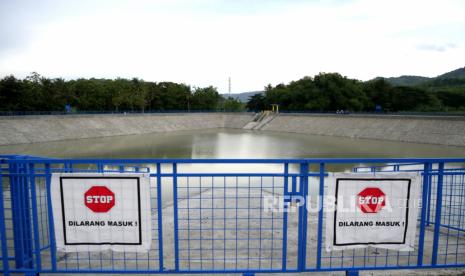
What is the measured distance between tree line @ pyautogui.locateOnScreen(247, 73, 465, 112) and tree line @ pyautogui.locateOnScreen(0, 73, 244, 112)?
74.7 ft

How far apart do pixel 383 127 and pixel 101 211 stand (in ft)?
140

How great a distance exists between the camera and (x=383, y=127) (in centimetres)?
4088

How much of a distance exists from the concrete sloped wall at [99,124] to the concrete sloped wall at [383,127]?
13.4 m

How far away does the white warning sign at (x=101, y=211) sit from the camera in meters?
3.73

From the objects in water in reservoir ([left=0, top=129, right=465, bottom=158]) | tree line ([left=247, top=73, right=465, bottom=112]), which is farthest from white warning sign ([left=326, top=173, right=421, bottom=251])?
tree line ([left=247, top=73, right=465, bottom=112])

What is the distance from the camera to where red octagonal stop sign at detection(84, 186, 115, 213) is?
3.76 meters

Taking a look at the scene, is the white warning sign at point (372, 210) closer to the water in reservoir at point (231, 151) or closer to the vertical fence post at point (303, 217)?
the vertical fence post at point (303, 217)

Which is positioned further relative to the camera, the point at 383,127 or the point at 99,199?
the point at 383,127

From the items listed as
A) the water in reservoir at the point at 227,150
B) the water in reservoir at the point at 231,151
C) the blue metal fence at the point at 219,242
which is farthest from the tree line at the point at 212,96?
the blue metal fence at the point at 219,242

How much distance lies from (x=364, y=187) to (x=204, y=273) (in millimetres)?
2299

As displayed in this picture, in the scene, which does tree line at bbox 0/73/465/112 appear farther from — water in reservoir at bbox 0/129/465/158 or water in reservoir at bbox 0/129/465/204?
water in reservoir at bbox 0/129/465/204

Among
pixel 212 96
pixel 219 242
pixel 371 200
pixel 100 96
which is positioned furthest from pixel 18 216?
pixel 212 96

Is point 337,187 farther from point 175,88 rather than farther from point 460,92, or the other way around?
point 460,92

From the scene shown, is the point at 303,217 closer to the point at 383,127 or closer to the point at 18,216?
the point at 18,216
